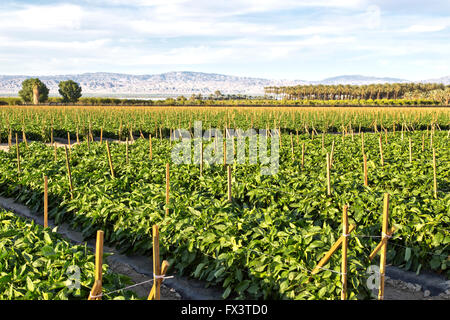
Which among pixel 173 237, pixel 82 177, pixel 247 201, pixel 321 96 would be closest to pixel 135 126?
pixel 82 177

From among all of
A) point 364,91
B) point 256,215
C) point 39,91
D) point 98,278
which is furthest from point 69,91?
point 364,91

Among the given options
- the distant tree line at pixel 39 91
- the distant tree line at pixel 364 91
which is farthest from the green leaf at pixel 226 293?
the distant tree line at pixel 364 91

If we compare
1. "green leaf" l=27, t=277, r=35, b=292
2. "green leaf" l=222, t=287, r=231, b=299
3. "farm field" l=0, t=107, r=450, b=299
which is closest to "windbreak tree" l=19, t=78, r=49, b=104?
"farm field" l=0, t=107, r=450, b=299

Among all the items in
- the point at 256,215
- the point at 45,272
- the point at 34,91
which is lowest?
the point at 45,272

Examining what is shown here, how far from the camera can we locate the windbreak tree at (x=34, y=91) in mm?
83850

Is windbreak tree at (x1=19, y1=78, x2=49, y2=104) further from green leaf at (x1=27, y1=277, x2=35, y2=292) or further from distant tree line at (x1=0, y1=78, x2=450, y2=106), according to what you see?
green leaf at (x1=27, y1=277, x2=35, y2=292)

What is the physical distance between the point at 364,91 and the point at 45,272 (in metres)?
163

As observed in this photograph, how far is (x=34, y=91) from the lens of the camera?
82625mm

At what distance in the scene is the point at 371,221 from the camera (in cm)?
596

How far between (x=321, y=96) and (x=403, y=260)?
173507mm

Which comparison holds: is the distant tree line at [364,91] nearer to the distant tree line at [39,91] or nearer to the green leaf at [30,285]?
the distant tree line at [39,91]

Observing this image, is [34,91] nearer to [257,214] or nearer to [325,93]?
[257,214]

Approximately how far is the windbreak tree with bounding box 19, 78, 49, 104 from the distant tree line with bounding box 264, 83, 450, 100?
105712 mm
